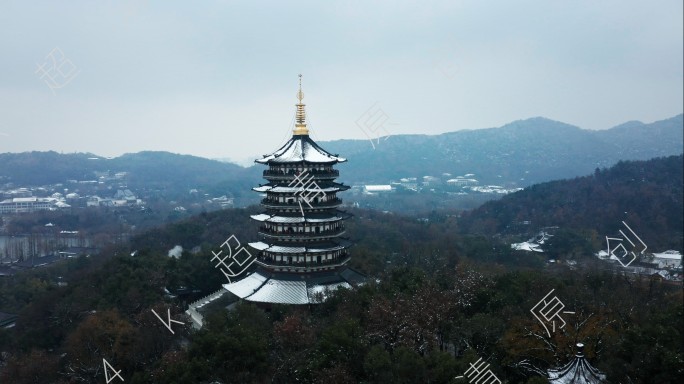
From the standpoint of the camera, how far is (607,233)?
58250mm

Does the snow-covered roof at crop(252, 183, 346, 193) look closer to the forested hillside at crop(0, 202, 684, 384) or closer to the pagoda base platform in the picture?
the pagoda base platform

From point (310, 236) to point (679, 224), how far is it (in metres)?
53.0

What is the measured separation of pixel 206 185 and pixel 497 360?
140267 millimetres

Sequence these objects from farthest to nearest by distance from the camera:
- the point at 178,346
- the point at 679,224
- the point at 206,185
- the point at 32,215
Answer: the point at 206,185, the point at 32,215, the point at 679,224, the point at 178,346

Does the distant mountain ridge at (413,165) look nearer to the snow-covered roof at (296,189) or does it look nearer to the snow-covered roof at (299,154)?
the snow-covered roof at (299,154)

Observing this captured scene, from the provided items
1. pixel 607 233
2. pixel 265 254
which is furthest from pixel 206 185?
pixel 265 254

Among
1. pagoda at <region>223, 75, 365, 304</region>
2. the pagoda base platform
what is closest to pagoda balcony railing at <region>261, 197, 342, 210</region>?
pagoda at <region>223, 75, 365, 304</region>

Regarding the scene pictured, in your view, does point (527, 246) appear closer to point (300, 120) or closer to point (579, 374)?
point (300, 120)

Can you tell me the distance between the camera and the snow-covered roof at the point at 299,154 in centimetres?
2181

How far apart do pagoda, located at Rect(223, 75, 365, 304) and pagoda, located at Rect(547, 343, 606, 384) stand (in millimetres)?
9712

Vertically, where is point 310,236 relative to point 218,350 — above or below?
above

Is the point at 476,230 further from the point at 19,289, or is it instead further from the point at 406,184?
the point at 406,184

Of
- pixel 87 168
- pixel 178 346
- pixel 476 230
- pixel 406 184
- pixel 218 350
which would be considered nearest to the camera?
pixel 218 350

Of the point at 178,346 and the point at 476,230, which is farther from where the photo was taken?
the point at 476,230
